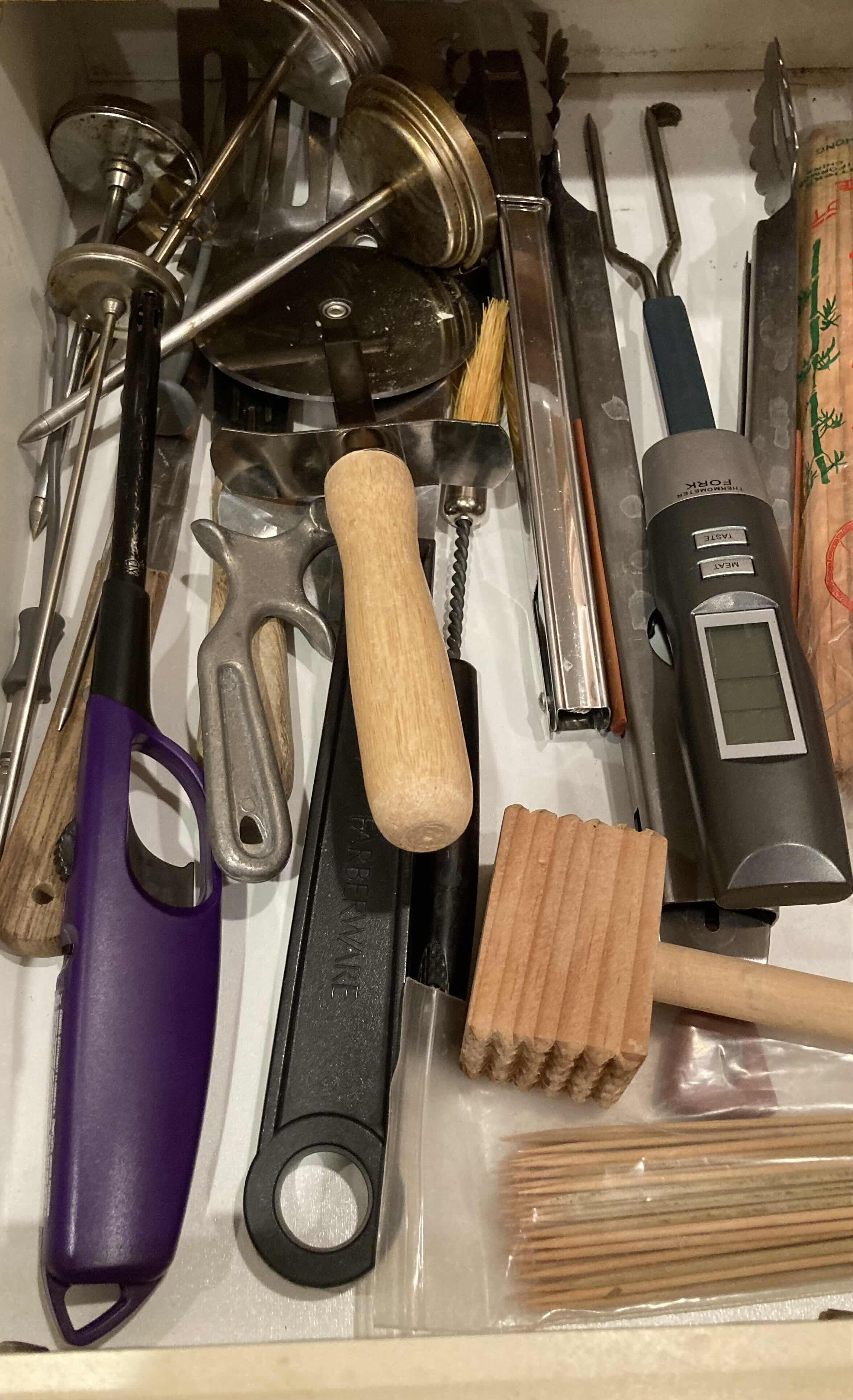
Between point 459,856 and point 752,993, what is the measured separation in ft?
0.52

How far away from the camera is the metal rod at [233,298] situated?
0.67 m

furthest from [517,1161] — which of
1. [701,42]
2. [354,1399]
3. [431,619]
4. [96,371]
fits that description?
[701,42]

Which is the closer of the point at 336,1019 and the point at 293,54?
the point at 336,1019

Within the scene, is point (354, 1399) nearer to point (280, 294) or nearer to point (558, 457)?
point (558, 457)

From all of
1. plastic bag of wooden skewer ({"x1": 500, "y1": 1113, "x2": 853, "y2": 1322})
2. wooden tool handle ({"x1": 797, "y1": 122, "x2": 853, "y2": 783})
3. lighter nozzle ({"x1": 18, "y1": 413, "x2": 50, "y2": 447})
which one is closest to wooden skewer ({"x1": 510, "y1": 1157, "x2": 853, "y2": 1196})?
plastic bag of wooden skewer ({"x1": 500, "y1": 1113, "x2": 853, "y2": 1322})

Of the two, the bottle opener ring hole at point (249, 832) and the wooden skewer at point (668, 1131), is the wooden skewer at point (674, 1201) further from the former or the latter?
the bottle opener ring hole at point (249, 832)

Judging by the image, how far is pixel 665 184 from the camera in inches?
32.3

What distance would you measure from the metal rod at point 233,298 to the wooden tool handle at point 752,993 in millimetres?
498

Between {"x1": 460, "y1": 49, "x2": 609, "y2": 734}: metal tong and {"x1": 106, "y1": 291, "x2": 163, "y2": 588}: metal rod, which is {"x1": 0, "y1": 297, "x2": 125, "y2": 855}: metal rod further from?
{"x1": 460, "y1": 49, "x2": 609, "y2": 734}: metal tong

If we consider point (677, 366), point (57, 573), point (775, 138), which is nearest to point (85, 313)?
point (57, 573)

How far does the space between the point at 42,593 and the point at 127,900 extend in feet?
0.81

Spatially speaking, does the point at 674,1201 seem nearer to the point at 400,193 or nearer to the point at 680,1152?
the point at 680,1152

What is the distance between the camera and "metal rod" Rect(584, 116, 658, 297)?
2.57ft

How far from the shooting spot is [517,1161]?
0.47 m
